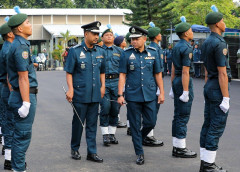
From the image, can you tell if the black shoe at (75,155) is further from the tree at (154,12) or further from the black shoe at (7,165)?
the tree at (154,12)

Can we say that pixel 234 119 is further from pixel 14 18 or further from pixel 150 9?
pixel 150 9

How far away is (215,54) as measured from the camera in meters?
5.46

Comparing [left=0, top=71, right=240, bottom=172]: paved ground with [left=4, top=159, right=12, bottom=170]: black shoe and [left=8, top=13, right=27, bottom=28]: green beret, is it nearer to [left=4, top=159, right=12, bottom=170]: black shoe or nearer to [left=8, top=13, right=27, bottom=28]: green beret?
[left=4, top=159, right=12, bottom=170]: black shoe

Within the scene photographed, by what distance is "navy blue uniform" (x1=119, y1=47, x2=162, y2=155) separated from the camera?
642 cm

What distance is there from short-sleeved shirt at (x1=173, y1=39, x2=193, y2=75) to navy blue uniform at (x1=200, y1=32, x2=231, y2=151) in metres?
0.93

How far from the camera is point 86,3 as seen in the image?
3051 inches

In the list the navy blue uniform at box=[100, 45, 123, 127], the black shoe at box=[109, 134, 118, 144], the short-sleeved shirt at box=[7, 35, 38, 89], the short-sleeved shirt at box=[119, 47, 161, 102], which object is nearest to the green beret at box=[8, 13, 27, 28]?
the short-sleeved shirt at box=[7, 35, 38, 89]

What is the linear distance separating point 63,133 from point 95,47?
9.01 ft

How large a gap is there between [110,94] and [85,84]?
1476 mm

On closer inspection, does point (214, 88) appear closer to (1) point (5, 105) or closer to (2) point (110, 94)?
(2) point (110, 94)

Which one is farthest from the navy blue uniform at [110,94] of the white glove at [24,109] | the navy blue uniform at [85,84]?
the white glove at [24,109]

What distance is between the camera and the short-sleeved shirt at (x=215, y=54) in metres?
5.43

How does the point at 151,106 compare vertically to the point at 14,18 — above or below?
below

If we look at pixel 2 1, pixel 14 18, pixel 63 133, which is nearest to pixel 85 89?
pixel 14 18
